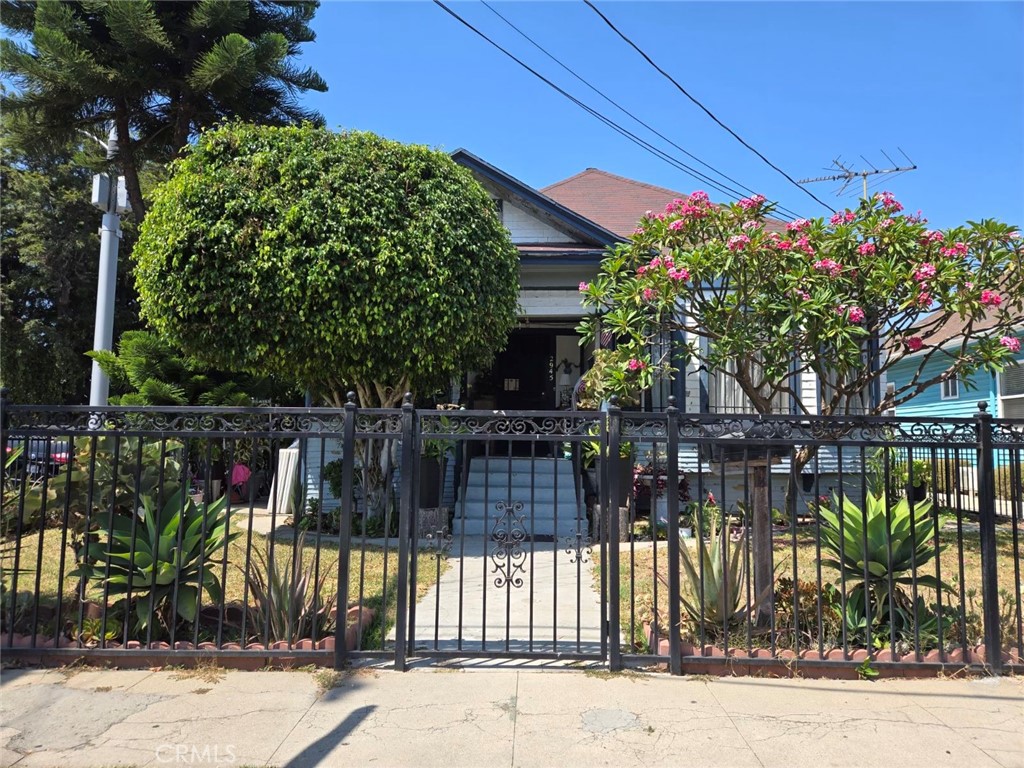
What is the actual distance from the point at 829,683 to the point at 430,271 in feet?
19.3

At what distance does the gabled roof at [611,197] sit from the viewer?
14.0 meters

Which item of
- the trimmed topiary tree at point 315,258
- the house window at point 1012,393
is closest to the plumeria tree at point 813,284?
the trimmed topiary tree at point 315,258

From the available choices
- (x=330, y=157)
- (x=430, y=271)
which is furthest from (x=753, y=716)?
(x=330, y=157)

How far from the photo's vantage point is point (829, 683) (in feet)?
14.3

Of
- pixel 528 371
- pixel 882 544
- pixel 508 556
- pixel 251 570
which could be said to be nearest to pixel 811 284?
pixel 882 544

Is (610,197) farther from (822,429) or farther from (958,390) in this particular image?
(822,429)

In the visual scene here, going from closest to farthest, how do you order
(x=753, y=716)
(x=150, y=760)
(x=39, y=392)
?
1. (x=150, y=760)
2. (x=753, y=716)
3. (x=39, y=392)

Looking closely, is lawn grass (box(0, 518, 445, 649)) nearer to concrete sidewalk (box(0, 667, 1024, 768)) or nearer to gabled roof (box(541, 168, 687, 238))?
concrete sidewalk (box(0, 667, 1024, 768))

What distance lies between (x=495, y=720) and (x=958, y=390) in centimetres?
1795

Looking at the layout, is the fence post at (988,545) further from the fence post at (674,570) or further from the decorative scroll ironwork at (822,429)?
the fence post at (674,570)

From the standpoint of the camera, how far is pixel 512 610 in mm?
6027

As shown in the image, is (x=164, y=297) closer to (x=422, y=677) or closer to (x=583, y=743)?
(x=422, y=677)

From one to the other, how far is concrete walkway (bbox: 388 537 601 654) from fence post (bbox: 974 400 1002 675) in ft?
8.52

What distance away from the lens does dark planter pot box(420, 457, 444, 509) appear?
9727 millimetres
